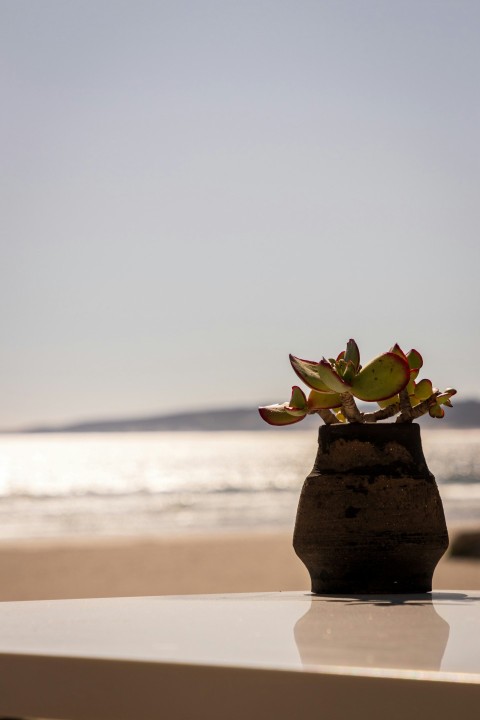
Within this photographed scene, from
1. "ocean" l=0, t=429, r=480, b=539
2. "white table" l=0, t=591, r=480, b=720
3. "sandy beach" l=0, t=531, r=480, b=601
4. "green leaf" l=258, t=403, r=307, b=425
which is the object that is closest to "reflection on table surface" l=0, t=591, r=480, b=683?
"white table" l=0, t=591, r=480, b=720

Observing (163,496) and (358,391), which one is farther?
(163,496)

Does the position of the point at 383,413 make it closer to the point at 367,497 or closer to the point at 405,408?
the point at 405,408

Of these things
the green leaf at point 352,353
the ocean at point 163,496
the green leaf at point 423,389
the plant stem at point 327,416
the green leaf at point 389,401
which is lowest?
the ocean at point 163,496

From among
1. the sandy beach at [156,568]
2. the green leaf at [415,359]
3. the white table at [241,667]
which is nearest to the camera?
the white table at [241,667]

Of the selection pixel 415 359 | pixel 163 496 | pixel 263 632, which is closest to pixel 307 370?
pixel 415 359

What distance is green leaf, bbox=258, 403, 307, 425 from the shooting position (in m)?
1.83

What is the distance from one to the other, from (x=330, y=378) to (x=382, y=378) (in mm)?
100

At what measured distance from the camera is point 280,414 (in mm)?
1840

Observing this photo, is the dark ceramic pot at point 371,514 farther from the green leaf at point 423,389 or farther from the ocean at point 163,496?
the ocean at point 163,496

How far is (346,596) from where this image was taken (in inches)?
67.6

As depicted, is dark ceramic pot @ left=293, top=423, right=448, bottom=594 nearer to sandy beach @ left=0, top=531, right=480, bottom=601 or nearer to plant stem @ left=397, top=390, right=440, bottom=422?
plant stem @ left=397, top=390, right=440, bottom=422

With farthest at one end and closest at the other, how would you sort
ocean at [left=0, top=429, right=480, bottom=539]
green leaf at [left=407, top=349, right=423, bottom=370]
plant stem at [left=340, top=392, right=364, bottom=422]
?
ocean at [left=0, top=429, right=480, bottom=539] → green leaf at [left=407, top=349, right=423, bottom=370] → plant stem at [left=340, top=392, right=364, bottom=422]

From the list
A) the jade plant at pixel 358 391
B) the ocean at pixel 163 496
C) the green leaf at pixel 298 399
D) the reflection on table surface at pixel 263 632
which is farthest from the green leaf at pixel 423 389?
the ocean at pixel 163 496

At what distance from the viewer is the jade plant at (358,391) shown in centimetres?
173
